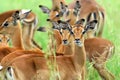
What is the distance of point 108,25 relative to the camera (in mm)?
10258

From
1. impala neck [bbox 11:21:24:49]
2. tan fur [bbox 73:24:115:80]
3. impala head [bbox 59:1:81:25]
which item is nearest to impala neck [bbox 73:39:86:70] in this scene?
tan fur [bbox 73:24:115:80]

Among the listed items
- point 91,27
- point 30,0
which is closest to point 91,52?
point 91,27

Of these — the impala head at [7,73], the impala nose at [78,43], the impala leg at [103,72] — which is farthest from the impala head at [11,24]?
the impala head at [7,73]

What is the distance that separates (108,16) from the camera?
1112 centimetres

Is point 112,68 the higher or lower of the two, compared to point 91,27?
lower

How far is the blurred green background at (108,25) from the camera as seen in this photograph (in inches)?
304

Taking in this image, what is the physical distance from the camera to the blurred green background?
7723 mm

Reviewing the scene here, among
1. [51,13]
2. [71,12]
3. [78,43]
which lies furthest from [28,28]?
[78,43]

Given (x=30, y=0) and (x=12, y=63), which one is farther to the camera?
(x=30, y=0)

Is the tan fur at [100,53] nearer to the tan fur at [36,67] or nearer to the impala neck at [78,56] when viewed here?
the impala neck at [78,56]

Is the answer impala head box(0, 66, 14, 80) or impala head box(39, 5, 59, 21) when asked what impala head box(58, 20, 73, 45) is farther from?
impala head box(39, 5, 59, 21)

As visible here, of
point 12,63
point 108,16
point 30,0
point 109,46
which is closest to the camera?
point 12,63

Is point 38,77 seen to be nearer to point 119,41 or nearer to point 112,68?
point 112,68

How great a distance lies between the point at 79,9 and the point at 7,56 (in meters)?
2.06
